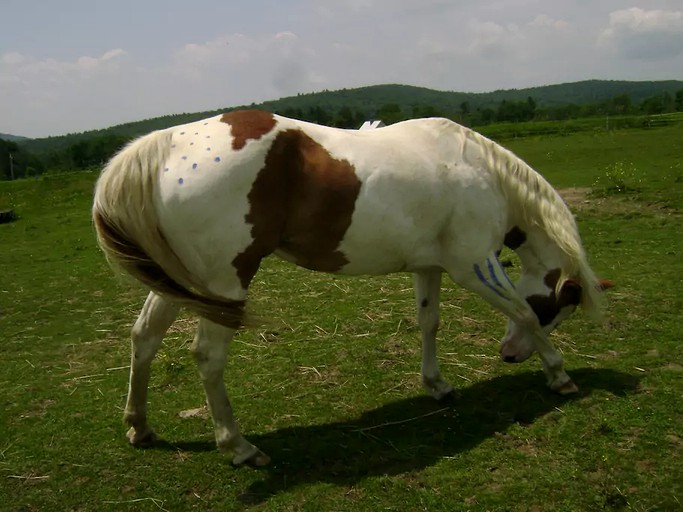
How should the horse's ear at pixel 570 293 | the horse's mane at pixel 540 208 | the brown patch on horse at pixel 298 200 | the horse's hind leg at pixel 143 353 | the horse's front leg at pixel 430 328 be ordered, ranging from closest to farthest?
the brown patch on horse at pixel 298 200 → the horse's hind leg at pixel 143 353 → the horse's mane at pixel 540 208 → the horse's ear at pixel 570 293 → the horse's front leg at pixel 430 328

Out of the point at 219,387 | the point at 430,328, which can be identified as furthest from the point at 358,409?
the point at 219,387

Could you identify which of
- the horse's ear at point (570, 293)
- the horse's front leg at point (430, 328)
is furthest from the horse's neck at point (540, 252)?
the horse's front leg at point (430, 328)

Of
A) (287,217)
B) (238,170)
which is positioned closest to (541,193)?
(287,217)

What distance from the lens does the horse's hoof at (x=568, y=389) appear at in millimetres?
3709

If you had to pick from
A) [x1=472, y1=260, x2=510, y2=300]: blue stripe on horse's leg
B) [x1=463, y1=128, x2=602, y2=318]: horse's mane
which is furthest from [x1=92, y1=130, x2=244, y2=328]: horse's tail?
[x1=463, y1=128, x2=602, y2=318]: horse's mane

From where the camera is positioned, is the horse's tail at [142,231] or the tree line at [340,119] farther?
the tree line at [340,119]

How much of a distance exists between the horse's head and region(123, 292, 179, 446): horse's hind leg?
2.28m

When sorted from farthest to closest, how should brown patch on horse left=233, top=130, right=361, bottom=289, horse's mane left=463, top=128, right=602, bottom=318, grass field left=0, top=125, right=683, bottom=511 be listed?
horse's mane left=463, top=128, right=602, bottom=318, brown patch on horse left=233, top=130, right=361, bottom=289, grass field left=0, top=125, right=683, bottom=511

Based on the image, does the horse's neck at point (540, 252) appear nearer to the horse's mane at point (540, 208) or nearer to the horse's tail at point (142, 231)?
the horse's mane at point (540, 208)

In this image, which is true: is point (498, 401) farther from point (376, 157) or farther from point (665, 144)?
point (665, 144)

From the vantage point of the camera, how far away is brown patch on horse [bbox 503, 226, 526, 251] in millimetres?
3807

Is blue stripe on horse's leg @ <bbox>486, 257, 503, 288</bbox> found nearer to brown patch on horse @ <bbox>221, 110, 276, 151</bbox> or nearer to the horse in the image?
the horse

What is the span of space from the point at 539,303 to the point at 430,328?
0.78m

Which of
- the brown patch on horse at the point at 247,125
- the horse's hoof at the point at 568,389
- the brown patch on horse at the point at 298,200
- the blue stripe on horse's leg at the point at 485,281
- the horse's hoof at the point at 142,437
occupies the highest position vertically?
the brown patch on horse at the point at 247,125
